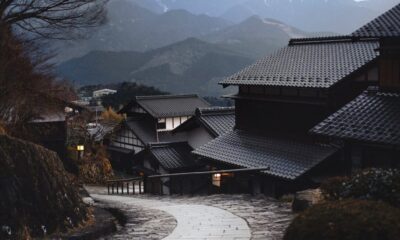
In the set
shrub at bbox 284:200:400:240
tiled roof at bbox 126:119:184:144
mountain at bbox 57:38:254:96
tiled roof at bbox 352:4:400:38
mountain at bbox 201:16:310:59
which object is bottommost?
shrub at bbox 284:200:400:240

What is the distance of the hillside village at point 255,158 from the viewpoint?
7.92 meters

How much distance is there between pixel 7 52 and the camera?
52.9ft

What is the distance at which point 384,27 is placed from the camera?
13.5 m

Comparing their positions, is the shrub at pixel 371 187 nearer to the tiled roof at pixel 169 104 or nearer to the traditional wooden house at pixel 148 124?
the traditional wooden house at pixel 148 124

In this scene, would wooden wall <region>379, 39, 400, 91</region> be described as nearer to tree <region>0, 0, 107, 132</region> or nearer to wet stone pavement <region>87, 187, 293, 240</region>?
wet stone pavement <region>87, 187, 293, 240</region>

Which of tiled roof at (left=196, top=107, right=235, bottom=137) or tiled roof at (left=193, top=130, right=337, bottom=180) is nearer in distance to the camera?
tiled roof at (left=193, top=130, right=337, bottom=180)

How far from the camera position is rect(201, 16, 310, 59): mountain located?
113 meters

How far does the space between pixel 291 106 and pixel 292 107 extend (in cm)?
7

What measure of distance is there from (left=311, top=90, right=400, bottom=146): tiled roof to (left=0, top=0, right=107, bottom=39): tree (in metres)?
8.41

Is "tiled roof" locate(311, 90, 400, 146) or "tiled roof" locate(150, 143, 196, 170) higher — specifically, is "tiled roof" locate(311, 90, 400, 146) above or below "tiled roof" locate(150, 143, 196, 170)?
above

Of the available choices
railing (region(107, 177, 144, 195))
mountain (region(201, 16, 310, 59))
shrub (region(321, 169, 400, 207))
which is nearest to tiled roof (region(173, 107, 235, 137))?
railing (region(107, 177, 144, 195))

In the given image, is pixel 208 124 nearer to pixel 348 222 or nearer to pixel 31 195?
pixel 31 195

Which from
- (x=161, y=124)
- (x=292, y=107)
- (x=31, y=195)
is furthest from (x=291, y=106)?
(x=161, y=124)

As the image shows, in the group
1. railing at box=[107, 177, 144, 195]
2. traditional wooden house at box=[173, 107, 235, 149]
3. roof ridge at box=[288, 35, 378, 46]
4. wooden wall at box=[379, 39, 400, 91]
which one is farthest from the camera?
traditional wooden house at box=[173, 107, 235, 149]
